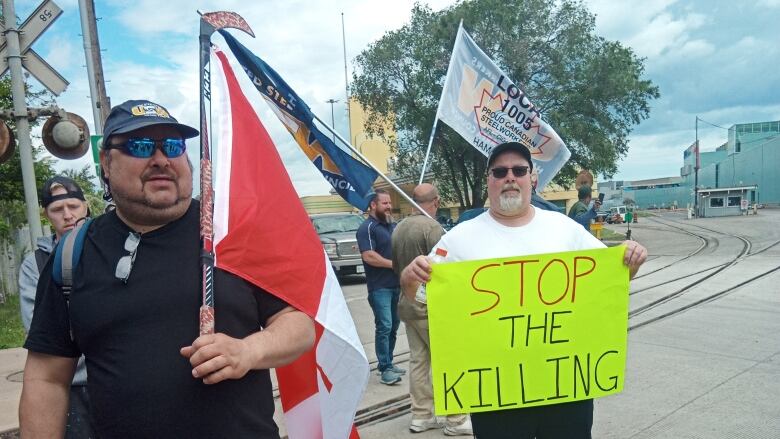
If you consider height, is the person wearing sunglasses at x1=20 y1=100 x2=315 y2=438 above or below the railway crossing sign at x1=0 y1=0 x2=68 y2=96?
below

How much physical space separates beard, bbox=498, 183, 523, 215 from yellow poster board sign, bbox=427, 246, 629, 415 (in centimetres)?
23

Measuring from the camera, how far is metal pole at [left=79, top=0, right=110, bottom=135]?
905cm

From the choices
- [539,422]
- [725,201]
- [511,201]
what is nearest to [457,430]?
[539,422]

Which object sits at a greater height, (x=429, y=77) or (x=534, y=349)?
(x=429, y=77)

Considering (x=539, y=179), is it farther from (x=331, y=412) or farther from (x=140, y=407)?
(x=140, y=407)

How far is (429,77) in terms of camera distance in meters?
27.0

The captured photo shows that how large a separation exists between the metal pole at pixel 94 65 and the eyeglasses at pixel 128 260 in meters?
7.85

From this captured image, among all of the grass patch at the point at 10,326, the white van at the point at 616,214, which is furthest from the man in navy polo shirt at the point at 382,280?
the white van at the point at 616,214

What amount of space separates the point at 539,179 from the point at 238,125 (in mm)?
4882

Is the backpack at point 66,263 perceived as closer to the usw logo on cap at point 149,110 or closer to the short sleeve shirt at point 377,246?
the usw logo on cap at point 149,110

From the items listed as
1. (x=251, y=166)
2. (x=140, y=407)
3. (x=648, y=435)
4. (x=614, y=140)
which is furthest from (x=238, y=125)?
(x=614, y=140)

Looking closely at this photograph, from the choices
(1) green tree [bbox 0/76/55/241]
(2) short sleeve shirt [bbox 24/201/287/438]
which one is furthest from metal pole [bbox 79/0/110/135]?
(2) short sleeve shirt [bbox 24/201/287/438]

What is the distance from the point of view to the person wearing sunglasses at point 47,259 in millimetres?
2715

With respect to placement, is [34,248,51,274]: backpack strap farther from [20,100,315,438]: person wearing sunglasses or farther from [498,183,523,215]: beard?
[498,183,523,215]: beard
